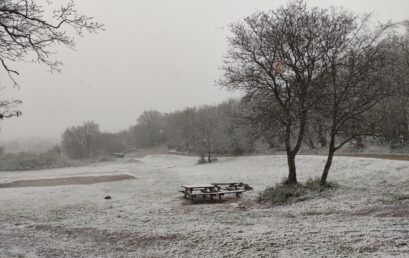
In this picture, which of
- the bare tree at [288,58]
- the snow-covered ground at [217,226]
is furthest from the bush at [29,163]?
the bare tree at [288,58]

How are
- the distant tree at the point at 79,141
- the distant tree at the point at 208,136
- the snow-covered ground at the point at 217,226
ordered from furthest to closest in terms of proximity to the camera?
1. the distant tree at the point at 79,141
2. the distant tree at the point at 208,136
3. the snow-covered ground at the point at 217,226

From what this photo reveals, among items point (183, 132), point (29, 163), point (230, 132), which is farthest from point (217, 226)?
point (183, 132)

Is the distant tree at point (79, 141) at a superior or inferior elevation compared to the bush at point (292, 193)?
superior

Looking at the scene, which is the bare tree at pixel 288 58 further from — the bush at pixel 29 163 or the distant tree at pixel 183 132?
the distant tree at pixel 183 132

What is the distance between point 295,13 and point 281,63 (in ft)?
9.92

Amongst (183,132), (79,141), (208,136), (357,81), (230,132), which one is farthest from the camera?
(79,141)

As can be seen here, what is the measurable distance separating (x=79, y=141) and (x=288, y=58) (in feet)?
404

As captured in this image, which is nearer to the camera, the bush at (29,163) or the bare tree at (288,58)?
the bare tree at (288,58)

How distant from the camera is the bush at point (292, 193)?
19.4m

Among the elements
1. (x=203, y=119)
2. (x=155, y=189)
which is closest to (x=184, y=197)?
(x=155, y=189)

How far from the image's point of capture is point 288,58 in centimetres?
2094

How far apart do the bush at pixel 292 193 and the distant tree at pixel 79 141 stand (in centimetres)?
11833

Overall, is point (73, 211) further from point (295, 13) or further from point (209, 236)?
point (295, 13)

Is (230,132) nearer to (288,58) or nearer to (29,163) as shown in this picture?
(29,163)
